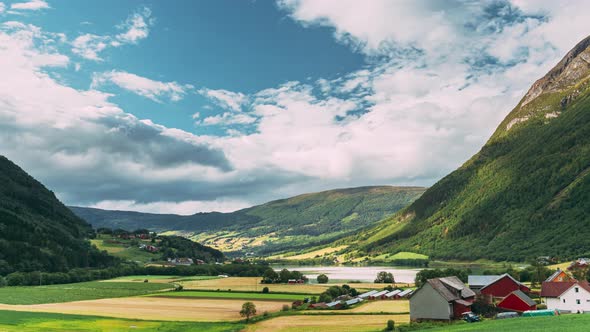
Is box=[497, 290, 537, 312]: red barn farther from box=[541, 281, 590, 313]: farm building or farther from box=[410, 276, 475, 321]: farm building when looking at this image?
box=[410, 276, 475, 321]: farm building

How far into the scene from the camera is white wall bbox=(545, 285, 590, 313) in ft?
228

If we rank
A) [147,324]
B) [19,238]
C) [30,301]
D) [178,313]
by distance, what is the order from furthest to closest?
[19,238] < [30,301] < [178,313] < [147,324]

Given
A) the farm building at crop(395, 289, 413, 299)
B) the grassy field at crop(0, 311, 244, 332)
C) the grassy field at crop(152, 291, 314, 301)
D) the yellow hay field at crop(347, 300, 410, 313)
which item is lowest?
the grassy field at crop(152, 291, 314, 301)

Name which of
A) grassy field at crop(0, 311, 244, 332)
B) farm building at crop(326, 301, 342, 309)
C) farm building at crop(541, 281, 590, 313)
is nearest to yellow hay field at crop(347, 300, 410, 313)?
farm building at crop(326, 301, 342, 309)

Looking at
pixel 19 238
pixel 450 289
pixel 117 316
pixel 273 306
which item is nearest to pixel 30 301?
pixel 117 316

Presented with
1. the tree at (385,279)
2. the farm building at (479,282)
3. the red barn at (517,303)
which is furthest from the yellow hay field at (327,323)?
the tree at (385,279)

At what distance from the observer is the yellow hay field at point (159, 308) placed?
251 ft

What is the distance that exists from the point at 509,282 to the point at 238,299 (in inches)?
2237

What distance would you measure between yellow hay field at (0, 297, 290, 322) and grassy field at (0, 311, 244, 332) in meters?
5.26

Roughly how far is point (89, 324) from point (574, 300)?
2787 inches

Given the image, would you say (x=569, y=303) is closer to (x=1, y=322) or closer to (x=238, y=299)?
(x=238, y=299)

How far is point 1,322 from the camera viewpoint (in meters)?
63.8

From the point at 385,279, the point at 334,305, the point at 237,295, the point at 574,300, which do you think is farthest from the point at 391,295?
the point at 385,279

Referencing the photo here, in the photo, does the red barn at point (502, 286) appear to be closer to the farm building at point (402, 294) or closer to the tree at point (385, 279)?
the farm building at point (402, 294)
